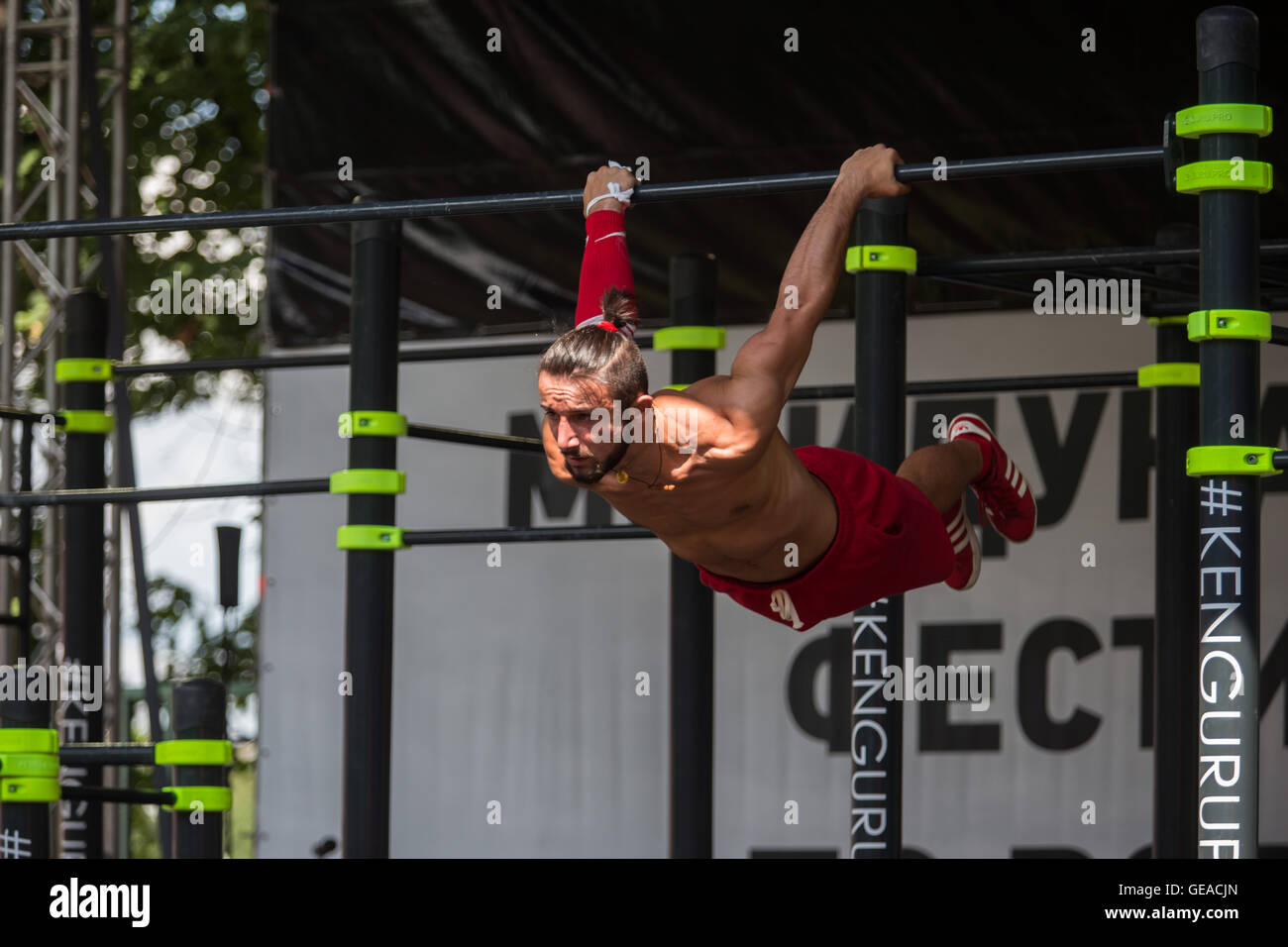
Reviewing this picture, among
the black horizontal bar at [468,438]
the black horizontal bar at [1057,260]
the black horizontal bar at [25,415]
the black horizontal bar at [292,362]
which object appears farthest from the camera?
the black horizontal bar at [292,362]

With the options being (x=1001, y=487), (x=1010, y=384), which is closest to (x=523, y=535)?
(x=1001, y=487)

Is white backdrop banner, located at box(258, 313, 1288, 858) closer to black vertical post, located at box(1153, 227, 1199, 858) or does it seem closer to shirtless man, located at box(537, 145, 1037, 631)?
black vertical post, located at box(1153, 227, 1199, 858)

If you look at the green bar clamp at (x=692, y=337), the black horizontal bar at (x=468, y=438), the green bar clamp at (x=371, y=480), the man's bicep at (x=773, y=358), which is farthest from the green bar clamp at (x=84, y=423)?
the man's bicep at (x=773, y=358)

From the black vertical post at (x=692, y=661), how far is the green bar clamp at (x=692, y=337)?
2cm

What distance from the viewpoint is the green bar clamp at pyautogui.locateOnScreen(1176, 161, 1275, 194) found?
270 centimetres

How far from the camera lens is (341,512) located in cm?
675

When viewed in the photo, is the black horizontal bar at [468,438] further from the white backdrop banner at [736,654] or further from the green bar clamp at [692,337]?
the white backdrop banner at [736,654]

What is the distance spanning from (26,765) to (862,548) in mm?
1893

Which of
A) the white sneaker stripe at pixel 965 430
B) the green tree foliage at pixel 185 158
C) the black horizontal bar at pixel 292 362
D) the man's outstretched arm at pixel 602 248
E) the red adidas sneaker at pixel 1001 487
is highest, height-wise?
the green tree foliage at pixel 185 158

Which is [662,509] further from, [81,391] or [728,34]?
[728,34]

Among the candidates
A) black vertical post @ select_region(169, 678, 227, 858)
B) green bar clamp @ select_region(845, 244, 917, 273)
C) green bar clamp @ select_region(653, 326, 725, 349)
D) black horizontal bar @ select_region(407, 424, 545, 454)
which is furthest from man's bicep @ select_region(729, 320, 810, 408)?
green bar clamp @ select_region(653, 326, 725, 349)

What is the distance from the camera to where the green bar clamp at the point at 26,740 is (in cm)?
358
